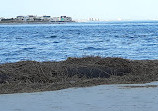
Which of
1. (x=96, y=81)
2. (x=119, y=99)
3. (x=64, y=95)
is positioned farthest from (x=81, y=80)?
(x=119, y=99)

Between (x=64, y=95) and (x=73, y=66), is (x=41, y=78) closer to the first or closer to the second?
(x=73, y=66)

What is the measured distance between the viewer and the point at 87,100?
720cm

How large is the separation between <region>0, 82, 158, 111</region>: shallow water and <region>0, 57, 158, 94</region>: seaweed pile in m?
0.68

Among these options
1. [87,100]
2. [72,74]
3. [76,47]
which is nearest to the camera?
[87,100]

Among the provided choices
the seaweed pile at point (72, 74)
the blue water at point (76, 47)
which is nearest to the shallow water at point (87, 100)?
the seaweed pile at point (72, 74)

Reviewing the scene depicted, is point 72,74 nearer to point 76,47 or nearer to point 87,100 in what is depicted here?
point 87,100

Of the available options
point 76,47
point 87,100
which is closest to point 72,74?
point 87,100

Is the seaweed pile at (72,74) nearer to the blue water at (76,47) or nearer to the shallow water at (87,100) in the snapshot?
the shallow water at (87,100)

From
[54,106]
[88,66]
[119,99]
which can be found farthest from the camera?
[88,66]

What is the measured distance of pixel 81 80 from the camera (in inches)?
369

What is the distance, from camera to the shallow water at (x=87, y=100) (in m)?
6.56

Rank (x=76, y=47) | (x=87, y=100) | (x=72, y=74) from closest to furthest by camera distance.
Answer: (x=87, y=100), (x=72, y=74), (x=76, y=47)

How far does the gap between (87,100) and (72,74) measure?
2898mm

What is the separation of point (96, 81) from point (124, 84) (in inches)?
28.2
